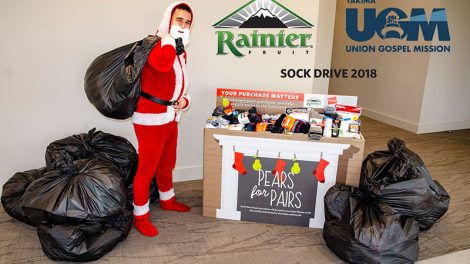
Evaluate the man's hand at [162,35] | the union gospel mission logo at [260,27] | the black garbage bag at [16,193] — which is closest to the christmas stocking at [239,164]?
the man's hand at [162,35]

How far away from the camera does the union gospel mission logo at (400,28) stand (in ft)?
13.9

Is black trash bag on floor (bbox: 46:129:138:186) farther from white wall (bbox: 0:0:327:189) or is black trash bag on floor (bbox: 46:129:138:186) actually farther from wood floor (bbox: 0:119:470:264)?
wood floor (bbox: 0:119:470:264)

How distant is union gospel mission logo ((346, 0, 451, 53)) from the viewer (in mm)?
4223

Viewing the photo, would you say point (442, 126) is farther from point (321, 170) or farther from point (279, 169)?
point (279, 169)

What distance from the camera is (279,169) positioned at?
223cm

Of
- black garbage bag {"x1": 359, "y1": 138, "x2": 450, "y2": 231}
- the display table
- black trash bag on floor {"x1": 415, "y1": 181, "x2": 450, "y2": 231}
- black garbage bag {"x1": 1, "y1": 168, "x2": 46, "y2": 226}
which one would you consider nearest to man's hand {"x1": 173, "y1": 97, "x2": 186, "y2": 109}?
the display table

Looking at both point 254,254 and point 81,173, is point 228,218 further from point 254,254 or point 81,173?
point 81,173

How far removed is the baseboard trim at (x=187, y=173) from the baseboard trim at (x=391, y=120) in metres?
2.92

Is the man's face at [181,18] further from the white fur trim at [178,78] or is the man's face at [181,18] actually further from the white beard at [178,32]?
the white fur trim at [178,78]

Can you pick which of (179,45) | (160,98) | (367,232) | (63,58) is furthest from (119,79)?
(367,232)

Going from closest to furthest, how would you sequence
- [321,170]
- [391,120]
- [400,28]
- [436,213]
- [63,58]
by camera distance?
1. [321,170]
2. [436,213]
3. [63,58]
4. [400,28]
5. [391,120]

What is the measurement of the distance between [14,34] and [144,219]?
55.8 inches

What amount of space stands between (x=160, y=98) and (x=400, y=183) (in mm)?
1430

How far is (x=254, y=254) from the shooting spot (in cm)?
203
